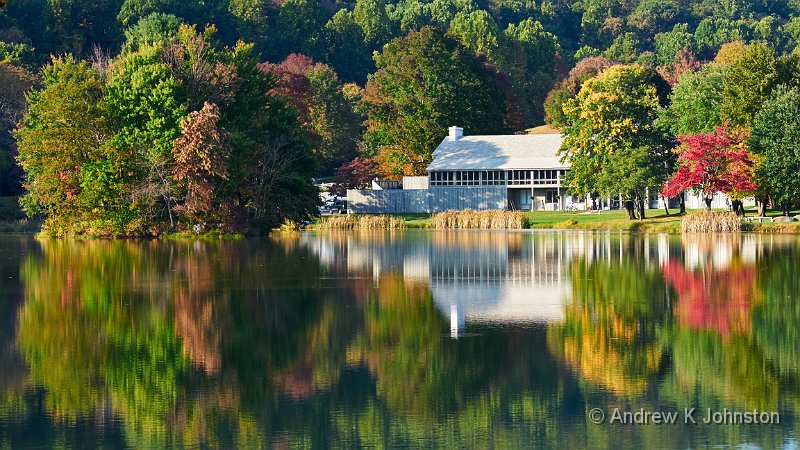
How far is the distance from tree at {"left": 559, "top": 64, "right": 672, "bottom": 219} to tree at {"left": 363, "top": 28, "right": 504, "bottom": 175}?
23.7 metres

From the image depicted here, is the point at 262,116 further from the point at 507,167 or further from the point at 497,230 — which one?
the point at 507,167

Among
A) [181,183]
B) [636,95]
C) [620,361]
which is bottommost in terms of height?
[620,361]

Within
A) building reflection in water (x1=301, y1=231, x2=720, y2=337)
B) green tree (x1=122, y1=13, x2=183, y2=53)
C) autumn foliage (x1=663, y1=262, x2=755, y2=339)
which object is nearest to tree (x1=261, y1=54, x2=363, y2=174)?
green tree (x1=122, y1=13, x2=183, y2=53)

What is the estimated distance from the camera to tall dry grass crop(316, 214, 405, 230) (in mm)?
82688

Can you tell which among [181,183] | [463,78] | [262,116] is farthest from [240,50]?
[463,78]

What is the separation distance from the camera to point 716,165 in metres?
73.6

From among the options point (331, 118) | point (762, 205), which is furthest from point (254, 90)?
point (331, 118)

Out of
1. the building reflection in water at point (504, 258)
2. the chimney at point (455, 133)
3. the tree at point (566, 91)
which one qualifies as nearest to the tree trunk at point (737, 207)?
the building reflection in water at point (504, 258)

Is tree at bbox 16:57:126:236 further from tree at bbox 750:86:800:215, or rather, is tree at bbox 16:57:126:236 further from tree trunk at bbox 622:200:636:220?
tree at bbox 750:86:800:215

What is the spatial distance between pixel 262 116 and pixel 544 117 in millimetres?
87936

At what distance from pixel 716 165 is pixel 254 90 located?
26617 mm

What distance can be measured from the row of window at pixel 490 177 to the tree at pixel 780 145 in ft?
86.4

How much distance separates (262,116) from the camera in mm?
69125

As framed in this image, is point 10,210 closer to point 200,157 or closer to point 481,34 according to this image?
point 200,157
